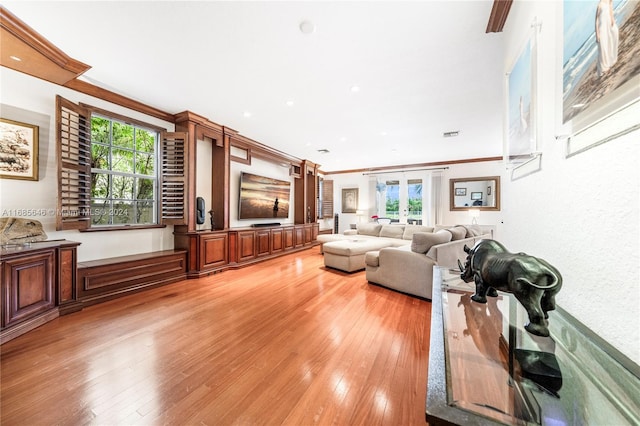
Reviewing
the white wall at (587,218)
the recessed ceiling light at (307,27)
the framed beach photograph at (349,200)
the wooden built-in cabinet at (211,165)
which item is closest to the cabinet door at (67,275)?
the wooden built-in cabinet at (211,165)

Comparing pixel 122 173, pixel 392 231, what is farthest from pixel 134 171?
pixel 392 231

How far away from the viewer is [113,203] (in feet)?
11.2

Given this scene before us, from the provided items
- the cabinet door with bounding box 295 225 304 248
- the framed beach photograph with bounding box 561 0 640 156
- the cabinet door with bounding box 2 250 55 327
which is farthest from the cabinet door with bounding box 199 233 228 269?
the framed beach photograph with bounding box 561 0 640 156

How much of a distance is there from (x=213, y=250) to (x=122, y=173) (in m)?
1.81

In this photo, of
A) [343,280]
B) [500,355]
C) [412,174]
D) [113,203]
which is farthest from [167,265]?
[412,174]

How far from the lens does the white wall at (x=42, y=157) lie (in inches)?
95.5

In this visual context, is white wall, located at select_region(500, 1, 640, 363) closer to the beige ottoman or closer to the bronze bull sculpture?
the bronze bull sculpture

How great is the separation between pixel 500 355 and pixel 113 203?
4551 mm

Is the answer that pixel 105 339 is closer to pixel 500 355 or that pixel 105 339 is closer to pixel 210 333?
pixel 210 333

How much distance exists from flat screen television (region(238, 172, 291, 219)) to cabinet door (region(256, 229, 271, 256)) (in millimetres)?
517

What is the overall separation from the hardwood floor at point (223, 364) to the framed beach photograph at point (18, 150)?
64.1 inches

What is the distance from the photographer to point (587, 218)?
755mm

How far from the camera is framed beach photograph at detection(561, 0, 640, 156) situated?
568 millimetres

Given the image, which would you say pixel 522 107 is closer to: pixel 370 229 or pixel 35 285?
pixel 35 285
